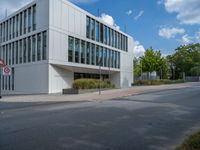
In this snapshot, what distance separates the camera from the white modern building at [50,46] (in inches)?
1254

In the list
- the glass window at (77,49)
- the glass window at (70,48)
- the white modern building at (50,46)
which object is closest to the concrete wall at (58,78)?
the white modern building at (50,46)

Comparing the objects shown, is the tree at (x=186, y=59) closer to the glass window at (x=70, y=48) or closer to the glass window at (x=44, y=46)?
the glass window at (x=70, y=48)

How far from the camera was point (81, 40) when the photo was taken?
37.8m

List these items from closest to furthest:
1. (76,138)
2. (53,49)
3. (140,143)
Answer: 1. (140,143)
2. (76,138)
3. (53,49)

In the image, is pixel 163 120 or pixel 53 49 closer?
pixel 163 120

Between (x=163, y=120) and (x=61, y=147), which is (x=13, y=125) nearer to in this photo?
(x=61, y=147)

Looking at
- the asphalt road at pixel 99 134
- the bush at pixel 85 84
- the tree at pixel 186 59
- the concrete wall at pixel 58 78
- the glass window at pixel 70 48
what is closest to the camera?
the asphalt road at pixel 99 134

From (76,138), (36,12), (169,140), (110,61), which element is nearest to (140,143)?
(169,140)

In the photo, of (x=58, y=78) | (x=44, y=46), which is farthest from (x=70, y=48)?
(x=58, y=78)

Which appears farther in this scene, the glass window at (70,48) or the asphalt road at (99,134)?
the glass window at (70,48)

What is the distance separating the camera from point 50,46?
31.2m

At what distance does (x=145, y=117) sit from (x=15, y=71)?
100ft

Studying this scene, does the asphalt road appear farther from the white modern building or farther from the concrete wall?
the white modern building

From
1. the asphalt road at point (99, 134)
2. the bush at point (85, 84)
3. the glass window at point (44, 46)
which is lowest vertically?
the asphalt road at point (99, 134)
